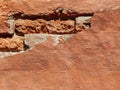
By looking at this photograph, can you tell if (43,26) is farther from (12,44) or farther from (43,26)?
(12,44)

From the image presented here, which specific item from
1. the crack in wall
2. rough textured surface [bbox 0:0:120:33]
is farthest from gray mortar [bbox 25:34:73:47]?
rough textured surface [bbox 0:0:120:33]

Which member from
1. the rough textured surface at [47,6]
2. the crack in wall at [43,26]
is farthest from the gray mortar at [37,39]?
the rough textured surface at [47,6]

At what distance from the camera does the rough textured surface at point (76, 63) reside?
1673mm

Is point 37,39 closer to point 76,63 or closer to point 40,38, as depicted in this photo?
point 40,38

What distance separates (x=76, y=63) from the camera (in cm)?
169

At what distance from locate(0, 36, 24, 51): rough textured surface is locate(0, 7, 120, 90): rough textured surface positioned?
0.05 metres

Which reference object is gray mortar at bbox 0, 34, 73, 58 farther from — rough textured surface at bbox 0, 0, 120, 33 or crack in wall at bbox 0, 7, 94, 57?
rough textured surface at bbox 0, 0, 120, 33

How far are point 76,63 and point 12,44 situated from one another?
0.31 metres

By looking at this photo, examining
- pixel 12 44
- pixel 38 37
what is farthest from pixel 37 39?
pixel 12 44

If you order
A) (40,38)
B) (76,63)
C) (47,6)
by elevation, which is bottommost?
(76,63)

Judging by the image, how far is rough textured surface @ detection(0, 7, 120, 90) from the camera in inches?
65.9

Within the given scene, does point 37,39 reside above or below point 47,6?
below

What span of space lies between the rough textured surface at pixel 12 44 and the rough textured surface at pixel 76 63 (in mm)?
52

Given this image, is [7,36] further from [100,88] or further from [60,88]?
[100,88]
